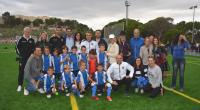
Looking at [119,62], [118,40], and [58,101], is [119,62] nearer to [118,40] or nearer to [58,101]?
[118,40]

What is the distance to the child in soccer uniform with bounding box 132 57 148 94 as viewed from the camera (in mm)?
9621

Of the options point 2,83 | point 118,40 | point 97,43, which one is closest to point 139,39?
point 118,40

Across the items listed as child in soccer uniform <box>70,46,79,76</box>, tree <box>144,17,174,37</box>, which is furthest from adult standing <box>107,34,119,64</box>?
tree <box>144,17,174,37</box>

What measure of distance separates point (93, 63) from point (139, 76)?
143cm

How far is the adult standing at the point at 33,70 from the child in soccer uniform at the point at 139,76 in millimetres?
2846

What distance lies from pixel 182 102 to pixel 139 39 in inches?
101

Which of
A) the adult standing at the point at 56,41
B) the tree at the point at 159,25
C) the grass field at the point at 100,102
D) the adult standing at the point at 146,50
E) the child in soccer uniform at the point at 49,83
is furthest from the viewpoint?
the tree at the point at 159,25

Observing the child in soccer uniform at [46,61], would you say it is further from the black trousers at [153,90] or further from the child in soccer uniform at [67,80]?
the black trousers at [153,90]

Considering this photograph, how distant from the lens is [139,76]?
380 inches

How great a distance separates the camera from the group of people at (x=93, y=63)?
9281 mm

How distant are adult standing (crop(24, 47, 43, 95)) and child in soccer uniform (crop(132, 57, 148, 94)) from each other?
9.34 feet

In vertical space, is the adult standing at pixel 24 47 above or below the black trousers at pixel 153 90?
above

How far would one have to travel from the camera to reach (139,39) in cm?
1013

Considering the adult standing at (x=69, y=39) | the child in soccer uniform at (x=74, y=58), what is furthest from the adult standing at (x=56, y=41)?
the child in soccer uniform at (x=74, y=58)
